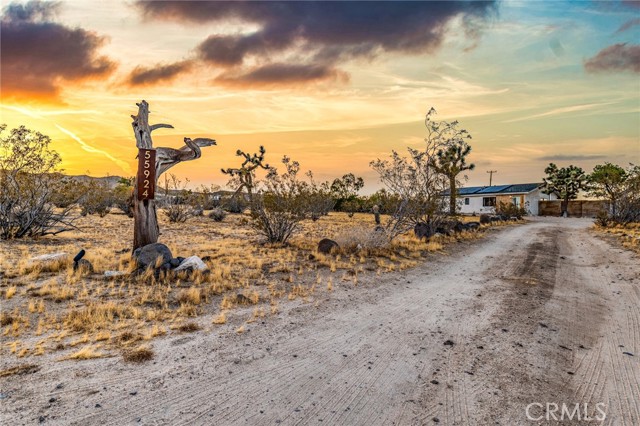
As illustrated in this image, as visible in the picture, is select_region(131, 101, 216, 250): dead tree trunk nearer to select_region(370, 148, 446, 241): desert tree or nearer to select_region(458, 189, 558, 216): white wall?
select_region(370, 148, 446, 241): desert tree

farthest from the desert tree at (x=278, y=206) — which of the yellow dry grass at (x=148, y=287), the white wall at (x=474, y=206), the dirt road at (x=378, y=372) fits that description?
the white wall at (x=474, y=206)

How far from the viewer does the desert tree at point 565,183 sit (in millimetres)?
54531

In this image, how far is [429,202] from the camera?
57.2 feet

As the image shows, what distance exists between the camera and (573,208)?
5225 centimetres

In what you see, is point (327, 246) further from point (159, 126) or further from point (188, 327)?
point (188, 327)

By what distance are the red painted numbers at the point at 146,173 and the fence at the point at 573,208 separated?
55734 mm

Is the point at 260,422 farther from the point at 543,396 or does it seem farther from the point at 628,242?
the point at 628,242

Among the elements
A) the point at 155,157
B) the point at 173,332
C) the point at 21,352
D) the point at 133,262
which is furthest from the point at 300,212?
the point at 21,352

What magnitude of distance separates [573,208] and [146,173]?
5875 centimetres

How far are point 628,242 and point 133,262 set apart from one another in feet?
67.2

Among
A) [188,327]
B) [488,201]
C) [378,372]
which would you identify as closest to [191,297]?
[188,327]

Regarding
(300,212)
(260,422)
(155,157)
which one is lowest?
(260,422)
